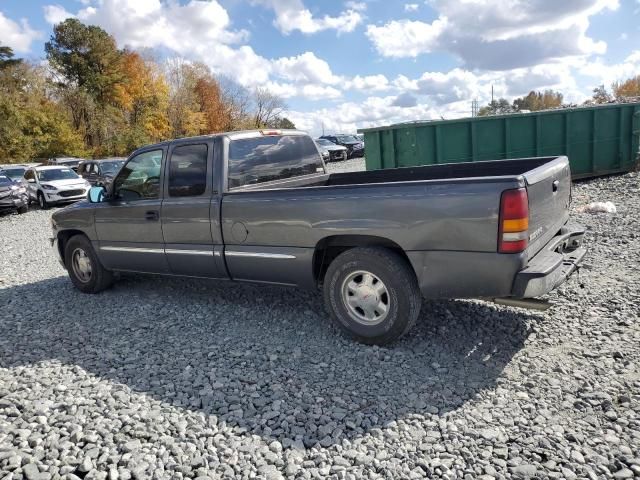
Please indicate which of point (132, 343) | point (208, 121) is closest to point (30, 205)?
point (132, 343)

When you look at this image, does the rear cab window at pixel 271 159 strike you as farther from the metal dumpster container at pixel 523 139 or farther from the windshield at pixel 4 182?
the windshield at pixel 4 182

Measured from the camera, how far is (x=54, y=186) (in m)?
17.9

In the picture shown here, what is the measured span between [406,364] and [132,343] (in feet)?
8.41

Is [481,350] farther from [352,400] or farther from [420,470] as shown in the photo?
[420,470]

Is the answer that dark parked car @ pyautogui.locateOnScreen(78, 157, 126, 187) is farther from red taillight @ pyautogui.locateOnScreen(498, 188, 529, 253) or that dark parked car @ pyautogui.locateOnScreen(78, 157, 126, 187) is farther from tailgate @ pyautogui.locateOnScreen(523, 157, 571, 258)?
red taillight @ pyautogui.locateOnScreen(498, 188, 529, 253)

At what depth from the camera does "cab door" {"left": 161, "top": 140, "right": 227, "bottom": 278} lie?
493cm

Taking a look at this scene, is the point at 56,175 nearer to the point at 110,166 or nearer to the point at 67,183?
the point at 67,183

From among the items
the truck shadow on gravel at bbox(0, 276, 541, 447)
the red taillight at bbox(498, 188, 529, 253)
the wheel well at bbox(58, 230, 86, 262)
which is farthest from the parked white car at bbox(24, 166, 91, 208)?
the red taillight at bbox(498, 188, 529, 253)

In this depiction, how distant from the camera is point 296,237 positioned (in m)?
4.41

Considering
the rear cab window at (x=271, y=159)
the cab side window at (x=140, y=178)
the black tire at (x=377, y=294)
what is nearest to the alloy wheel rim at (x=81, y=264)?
the cab side window at (x=140, y=178)

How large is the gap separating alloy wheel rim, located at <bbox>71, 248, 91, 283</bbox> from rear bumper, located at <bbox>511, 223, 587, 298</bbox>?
17.2ft

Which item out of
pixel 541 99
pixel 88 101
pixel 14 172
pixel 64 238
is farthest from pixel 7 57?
pixel 541 99

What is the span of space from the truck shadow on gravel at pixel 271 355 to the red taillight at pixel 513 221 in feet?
3.18

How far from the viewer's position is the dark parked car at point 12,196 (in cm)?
1669
